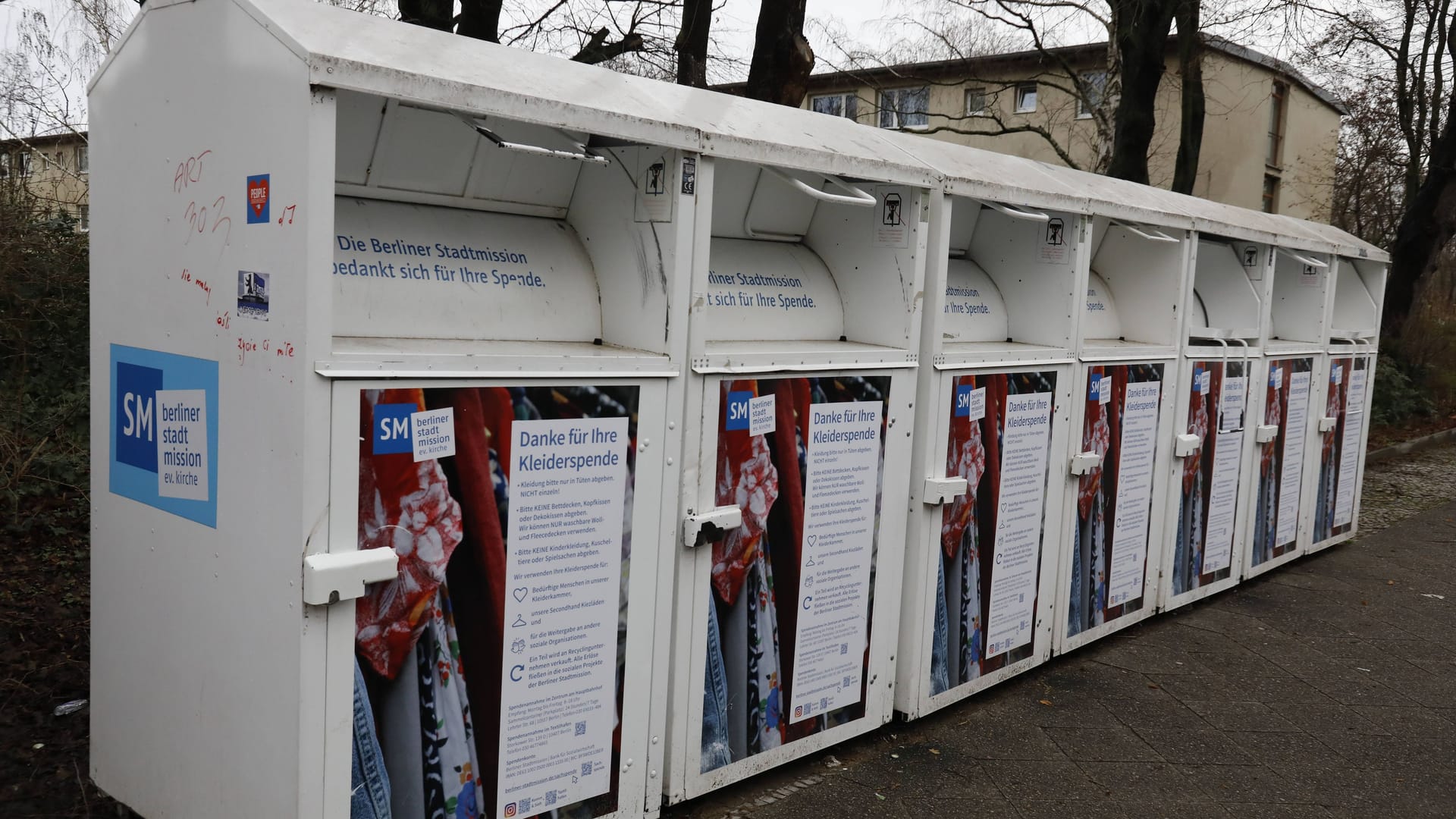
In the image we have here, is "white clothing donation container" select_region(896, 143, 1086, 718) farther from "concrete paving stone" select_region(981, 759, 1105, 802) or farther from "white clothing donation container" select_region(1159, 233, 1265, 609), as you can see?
"white clothing donation container" select_region(1159, 233, 1265, 609)

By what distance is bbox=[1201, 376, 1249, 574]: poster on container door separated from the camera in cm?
622

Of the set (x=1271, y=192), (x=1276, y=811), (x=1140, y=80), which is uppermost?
(x=1271, y=192)

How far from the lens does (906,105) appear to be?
25672 mm

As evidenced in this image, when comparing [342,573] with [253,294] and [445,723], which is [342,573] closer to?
[445,723]

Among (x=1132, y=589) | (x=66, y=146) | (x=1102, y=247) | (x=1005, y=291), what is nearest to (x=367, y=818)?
(x=1005, y=291)

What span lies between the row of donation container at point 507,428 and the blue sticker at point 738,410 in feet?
0.06

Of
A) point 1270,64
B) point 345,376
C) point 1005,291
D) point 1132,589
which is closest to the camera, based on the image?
point 345,376

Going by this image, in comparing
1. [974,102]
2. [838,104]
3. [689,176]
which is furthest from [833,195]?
[838,104]

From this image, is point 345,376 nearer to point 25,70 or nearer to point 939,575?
point 939,575

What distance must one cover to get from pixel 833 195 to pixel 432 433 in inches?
62.3

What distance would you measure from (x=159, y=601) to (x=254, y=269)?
3.29ft

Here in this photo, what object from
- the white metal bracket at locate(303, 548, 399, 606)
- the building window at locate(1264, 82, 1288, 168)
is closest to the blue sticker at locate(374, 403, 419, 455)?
the white metal bracket at locate(303, 548, 399, 606)

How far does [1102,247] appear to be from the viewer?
19.1 ft

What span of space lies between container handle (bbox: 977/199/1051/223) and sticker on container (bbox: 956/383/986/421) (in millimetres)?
688
